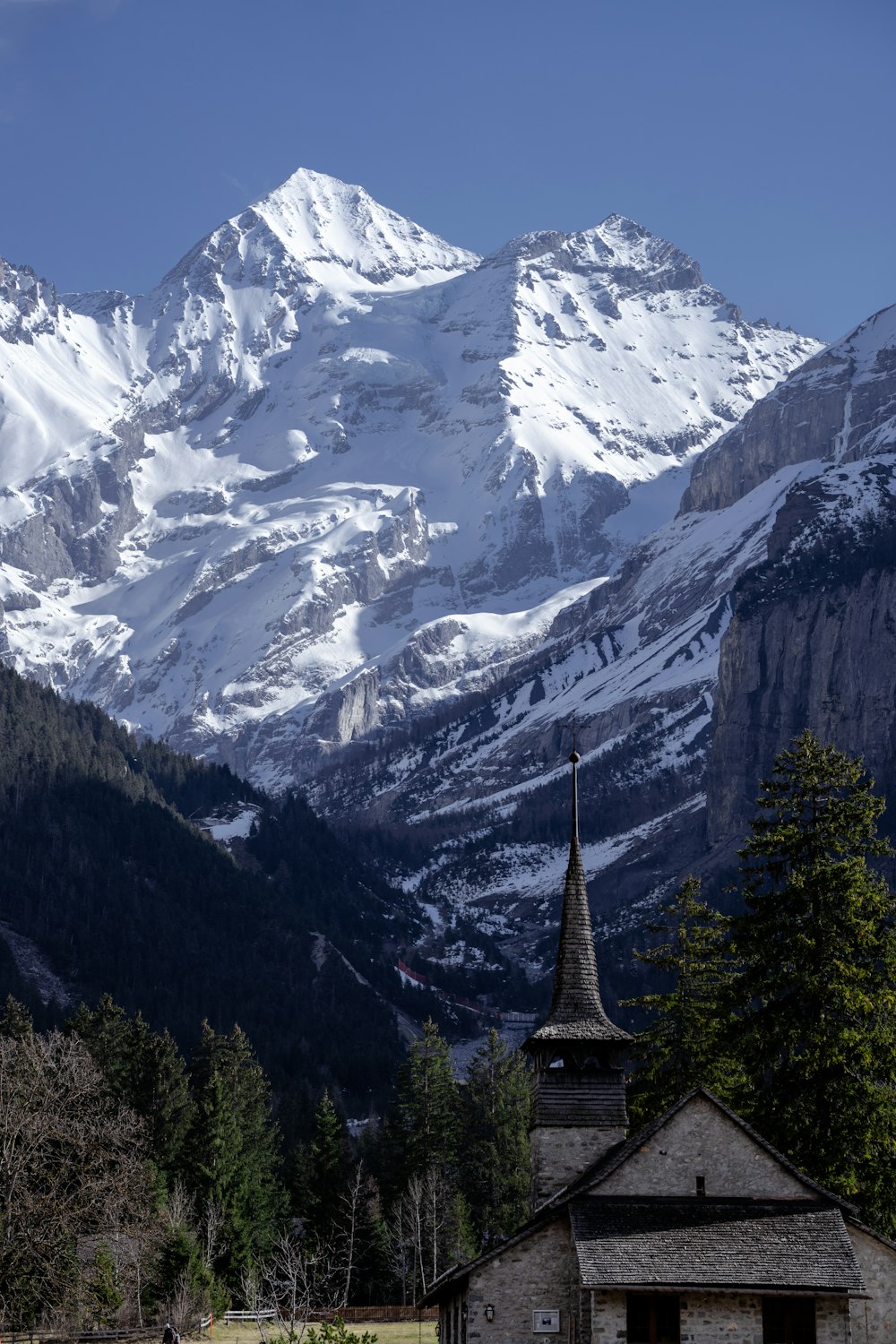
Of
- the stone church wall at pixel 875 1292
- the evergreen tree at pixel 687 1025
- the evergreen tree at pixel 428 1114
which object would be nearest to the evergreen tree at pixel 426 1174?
the evergreen tree at pixel 428 1114

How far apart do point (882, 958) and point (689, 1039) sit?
11460 millimetres

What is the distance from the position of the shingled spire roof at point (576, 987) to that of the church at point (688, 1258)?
3.52 m

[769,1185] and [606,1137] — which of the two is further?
[606,1137]

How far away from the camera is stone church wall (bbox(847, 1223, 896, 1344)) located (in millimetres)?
46688

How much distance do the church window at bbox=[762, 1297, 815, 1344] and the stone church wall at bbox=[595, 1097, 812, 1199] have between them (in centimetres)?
246

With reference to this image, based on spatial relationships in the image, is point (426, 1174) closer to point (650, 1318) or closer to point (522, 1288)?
point (522, 1288)

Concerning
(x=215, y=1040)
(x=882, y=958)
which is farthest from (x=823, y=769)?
(x=215, y=1040)

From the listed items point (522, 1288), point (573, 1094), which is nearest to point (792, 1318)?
point (522, 1288)

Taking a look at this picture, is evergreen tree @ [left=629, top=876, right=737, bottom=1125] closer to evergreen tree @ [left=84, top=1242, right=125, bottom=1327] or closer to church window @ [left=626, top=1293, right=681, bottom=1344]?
church window @ [left=626, top=1293, right=681, bottom=1344]

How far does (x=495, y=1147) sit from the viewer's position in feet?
343

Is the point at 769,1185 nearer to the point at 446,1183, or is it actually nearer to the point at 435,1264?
the point at 435,1264

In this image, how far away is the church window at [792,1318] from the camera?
1806 inches

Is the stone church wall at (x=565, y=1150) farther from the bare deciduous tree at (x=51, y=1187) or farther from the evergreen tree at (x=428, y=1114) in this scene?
the evergreen tree at (x=428, y=1114)

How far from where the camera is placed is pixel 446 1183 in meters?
99.4
